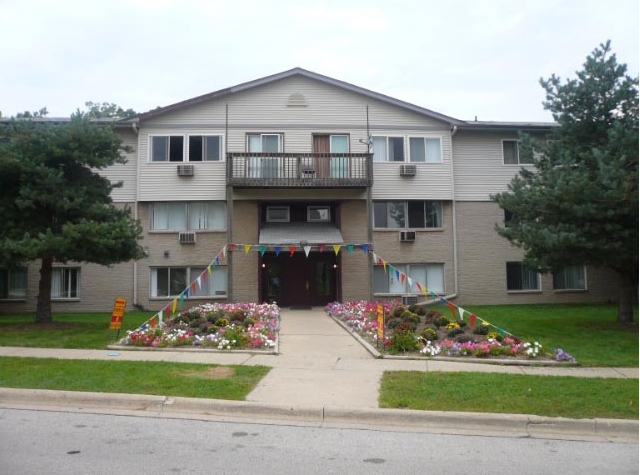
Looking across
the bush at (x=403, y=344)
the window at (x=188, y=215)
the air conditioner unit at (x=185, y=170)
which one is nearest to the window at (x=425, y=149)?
the window at (x=188, y=215)

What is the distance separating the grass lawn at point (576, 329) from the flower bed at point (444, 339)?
27.2 inches

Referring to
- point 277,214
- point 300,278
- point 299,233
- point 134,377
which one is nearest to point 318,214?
point 277,214

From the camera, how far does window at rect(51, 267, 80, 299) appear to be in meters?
22.1

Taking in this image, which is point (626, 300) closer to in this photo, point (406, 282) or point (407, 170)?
point (406, 282)

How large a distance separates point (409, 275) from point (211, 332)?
1139cm

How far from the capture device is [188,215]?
2239cm

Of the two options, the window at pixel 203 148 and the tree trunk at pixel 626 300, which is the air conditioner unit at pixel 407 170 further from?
the tree trunk at pixel 626 300

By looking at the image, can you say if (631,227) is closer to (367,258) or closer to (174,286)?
(367,258)

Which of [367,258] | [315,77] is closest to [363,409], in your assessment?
[367,258]

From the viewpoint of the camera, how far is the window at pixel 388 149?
74.6 ft

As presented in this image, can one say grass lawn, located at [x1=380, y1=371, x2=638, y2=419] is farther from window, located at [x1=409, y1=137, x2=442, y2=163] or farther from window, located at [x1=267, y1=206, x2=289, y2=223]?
window, located at [x1=409, y1=137, x2=442, y2=163]

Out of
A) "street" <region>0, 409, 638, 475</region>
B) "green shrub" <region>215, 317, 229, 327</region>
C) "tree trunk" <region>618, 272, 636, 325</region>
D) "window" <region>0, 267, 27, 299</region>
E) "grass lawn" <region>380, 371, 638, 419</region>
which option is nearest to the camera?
"street" <region>0, 409, 638, 475</region>

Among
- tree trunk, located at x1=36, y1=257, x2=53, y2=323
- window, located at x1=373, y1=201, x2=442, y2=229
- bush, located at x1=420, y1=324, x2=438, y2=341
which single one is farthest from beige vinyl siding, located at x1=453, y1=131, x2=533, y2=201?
tree trunk, located at x1=36, y1=257, x2=53, y2=323

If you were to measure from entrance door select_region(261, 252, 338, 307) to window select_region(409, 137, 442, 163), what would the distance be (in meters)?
5.17
